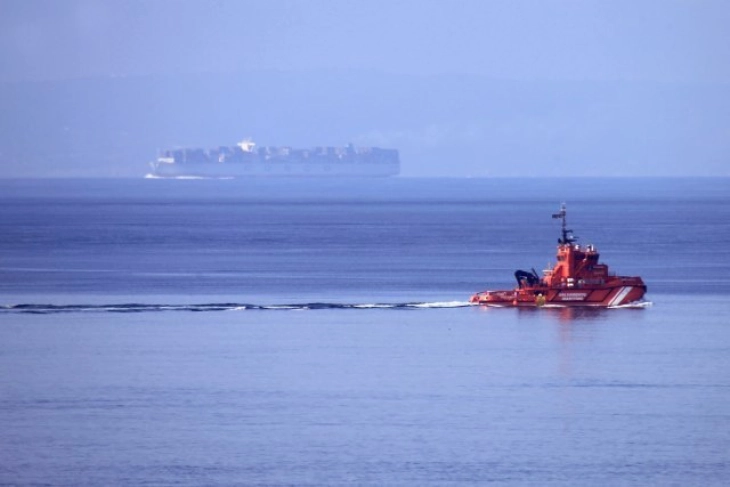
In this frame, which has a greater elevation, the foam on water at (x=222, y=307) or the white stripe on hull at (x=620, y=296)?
the white stripe on hull at (x=620, y=296)

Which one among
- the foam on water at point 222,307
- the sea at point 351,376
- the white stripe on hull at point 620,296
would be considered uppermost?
the white stripe on hull at point 620,296

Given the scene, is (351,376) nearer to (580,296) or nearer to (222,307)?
(580,296)

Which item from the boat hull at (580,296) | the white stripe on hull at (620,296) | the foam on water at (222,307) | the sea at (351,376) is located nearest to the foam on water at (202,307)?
the foam on water at (222,307)

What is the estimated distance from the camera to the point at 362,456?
102ft

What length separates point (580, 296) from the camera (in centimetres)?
5497

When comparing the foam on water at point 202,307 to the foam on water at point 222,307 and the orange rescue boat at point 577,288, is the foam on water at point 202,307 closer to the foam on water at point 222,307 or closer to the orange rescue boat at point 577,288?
the foam on water at point 222,307

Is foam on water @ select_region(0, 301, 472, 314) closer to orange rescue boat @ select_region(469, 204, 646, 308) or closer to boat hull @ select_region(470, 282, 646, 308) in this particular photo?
boat hull @ select_region(470, 282, 646, 308)

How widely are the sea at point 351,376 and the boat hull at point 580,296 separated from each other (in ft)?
1.35

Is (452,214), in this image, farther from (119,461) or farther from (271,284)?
(119,461)

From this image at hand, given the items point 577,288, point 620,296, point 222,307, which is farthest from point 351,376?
point 620,296

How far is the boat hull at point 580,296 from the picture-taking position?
180ft

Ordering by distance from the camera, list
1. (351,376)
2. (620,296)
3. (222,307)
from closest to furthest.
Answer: (351,376), (620,296), (222,307)

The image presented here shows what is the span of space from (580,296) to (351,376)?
16428 millimetres

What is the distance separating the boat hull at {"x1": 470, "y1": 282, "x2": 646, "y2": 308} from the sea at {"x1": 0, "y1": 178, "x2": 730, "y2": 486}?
41 centimetres
